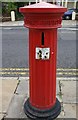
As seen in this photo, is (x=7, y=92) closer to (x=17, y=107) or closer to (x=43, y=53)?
(x=17, y=107)

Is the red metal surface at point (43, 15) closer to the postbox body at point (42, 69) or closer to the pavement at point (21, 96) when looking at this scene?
the postbox body at point (42, 69)

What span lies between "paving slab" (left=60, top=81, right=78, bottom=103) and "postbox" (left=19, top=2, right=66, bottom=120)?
0.41m

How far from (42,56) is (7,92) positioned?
1.42 meters

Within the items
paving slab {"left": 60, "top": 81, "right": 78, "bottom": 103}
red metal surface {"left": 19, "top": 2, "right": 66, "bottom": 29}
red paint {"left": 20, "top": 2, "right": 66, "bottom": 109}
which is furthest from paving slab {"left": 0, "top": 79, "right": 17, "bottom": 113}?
red metal surface {"left": 19, "top": 2, "right": 66, "bottom": 29}

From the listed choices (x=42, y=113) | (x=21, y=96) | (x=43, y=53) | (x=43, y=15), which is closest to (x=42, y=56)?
(x=43, y=53)

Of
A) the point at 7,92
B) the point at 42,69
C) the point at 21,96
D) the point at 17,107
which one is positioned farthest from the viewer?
the point at 7,92

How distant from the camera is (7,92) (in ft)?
13.6

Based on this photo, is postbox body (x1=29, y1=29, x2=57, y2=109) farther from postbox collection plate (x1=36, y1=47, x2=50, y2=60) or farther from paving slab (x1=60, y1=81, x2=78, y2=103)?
paving slab (x1=60, y1=81, x2=78, y2=103)

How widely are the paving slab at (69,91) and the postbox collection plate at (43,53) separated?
1.11 m

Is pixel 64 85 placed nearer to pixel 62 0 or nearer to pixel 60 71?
pixel 60 71

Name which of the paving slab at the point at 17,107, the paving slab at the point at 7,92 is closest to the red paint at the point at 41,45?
the paving slab at the point at 17,107

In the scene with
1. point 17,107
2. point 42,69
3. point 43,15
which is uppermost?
point 43,15

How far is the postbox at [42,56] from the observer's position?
283cm

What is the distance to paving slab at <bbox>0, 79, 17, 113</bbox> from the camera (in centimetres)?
372
